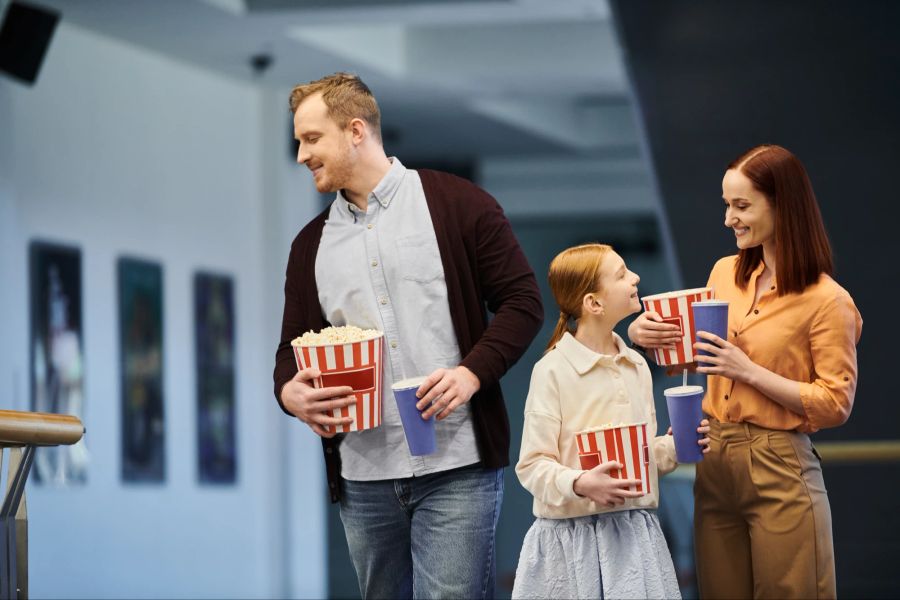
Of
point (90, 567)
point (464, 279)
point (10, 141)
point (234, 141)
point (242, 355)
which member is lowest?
point (90, 567)

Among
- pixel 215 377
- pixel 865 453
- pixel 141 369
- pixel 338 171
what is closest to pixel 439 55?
pixel 215 377

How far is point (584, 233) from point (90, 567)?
6.00 metres

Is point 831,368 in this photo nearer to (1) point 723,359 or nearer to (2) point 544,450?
(1) point 723,359

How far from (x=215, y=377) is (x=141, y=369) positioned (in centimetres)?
81

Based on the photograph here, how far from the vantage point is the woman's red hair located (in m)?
2.36

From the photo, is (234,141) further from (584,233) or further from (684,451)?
(684,451)

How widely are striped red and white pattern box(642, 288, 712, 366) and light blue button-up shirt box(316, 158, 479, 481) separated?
0.44 m

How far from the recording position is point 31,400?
6.51 metres

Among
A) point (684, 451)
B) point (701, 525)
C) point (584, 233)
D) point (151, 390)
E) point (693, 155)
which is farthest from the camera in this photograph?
point (584, 233)

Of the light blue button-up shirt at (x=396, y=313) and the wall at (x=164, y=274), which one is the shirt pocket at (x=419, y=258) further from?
the wall at (x=164, y=274)

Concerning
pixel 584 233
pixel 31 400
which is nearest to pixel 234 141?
pixel 31 400

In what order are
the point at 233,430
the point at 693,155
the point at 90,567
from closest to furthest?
the point at 693,155
the point at 90,567
the point at 233,430

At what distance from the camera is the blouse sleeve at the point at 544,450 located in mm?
2326

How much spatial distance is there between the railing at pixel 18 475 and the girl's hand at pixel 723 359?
44.6 inches
